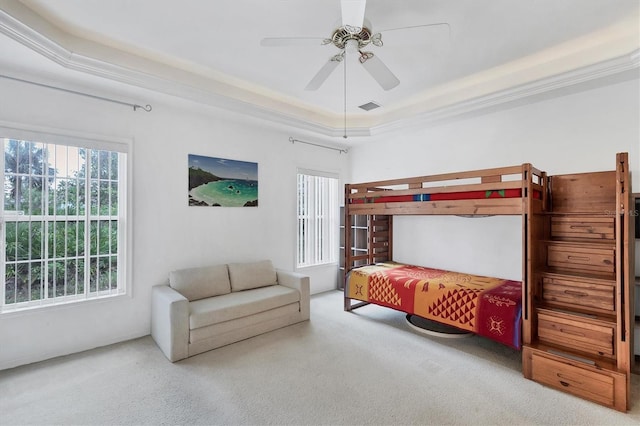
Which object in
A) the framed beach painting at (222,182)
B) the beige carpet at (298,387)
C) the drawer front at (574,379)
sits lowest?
the beige carpet at (298,387)

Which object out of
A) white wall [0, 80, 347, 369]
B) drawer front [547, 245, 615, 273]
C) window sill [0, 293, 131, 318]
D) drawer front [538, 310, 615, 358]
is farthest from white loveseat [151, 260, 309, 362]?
drawer front [547, 245, 615, 273]

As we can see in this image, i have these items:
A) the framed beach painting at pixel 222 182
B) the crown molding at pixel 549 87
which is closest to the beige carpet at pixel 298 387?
the framed beach painting at pixel 222 182

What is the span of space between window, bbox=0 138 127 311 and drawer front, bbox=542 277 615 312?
13.7 feet

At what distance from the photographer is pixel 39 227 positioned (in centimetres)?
286

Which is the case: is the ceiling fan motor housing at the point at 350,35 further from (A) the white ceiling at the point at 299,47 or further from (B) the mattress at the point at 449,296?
(B) the mattress at the point at 449,296

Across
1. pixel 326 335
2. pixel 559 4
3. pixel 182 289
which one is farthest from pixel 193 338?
pixel 559 4

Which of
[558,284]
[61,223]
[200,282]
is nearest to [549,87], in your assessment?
[558,284]

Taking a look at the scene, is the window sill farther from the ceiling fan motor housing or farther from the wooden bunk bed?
the ceiling fan motor housing

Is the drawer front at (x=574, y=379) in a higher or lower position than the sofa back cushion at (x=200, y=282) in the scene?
lower

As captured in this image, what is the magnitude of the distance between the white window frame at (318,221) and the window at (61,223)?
2477 millimetres

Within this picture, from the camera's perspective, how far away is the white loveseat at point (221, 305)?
287 cm

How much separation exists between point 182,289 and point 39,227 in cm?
143

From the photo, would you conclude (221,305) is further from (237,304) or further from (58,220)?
(58,220)

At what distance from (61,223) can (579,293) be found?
472cm
